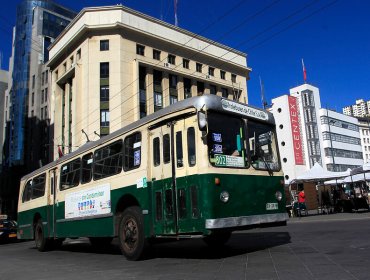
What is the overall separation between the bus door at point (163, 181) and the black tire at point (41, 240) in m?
7.50

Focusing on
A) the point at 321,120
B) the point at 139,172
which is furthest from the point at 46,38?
the point at 139,172

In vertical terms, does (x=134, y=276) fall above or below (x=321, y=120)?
below

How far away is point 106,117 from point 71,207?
37287mm

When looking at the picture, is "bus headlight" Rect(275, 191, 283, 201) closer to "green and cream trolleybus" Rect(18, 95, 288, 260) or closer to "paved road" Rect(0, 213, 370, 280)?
"green and cream trolleybus" Rect(18, 95, 288, 260)

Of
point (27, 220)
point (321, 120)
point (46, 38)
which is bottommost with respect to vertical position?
point (27, 220)

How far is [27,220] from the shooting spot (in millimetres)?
16828

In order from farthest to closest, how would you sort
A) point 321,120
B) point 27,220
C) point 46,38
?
point 321,120 < point 46,38 < point 27,220

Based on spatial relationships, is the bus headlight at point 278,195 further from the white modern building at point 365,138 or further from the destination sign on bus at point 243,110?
the white modern building at point 365,138

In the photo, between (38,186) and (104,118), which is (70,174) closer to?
(38,186)

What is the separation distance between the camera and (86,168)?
486 inches

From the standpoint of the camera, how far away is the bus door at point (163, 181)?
28.4ft

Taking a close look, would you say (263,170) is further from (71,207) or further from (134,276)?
(71,207)

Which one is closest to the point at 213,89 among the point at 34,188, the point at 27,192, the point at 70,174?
the point at 27,192

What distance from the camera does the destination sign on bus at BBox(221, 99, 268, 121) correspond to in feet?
29.3
